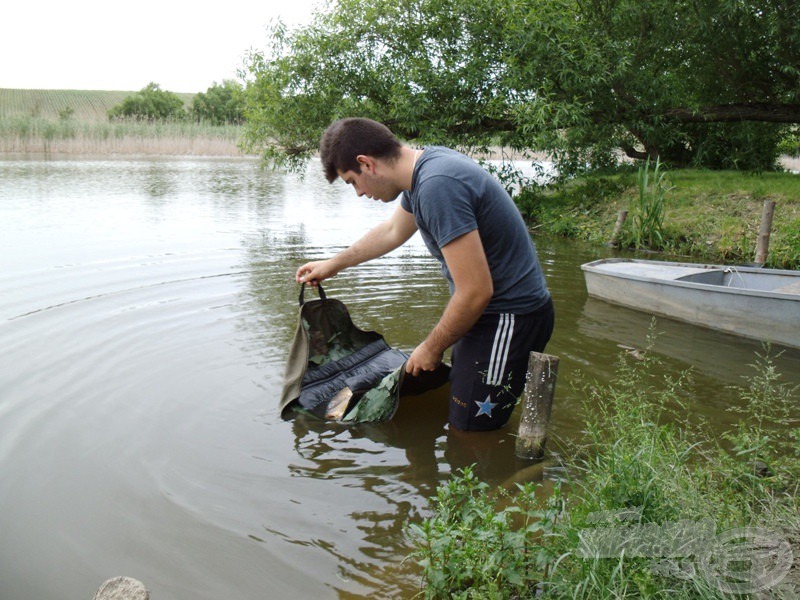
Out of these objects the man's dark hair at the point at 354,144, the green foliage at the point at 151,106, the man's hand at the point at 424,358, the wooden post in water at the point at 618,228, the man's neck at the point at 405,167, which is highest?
the green foliage at the point at 151,106

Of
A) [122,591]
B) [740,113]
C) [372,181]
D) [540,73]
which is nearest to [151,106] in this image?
[540,73]

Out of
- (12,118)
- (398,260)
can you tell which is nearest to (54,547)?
(398,260)

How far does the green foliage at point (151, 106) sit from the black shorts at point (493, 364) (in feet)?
224

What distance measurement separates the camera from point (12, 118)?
33.8 meters

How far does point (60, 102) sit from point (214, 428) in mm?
87383

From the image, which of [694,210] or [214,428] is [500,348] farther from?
[694,210]

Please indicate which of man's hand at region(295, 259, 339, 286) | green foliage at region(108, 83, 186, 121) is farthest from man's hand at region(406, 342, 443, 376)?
green foliage at region(108, 83, 186, 121)

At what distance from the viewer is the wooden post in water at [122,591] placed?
255 centimetres

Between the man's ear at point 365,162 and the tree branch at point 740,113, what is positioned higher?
the tree branch at point 740,113

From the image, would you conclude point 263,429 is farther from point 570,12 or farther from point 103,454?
point 570,12

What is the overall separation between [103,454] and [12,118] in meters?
35.3

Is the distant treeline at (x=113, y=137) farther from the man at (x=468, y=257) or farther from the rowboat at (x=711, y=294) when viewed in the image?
the man at (x=468, y=257)

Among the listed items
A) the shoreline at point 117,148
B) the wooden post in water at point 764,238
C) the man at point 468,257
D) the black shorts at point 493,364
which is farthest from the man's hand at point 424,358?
the shoreline at point 117,148

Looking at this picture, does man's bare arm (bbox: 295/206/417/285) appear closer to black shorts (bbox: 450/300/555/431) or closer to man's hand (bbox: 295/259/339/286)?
man's hand (bbox: 295/259/339/286)
